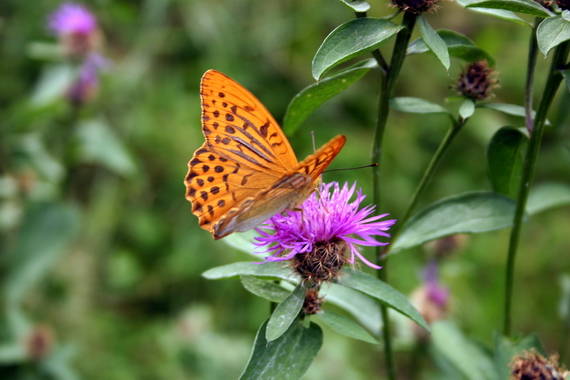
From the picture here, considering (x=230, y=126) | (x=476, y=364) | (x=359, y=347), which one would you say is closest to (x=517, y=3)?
(x=230, y=126)

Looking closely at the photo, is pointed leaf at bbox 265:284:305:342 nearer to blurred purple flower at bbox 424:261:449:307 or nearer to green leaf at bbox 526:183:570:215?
green leaf at bbox 526:183:570:215

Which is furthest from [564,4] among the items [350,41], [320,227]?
[320,227]

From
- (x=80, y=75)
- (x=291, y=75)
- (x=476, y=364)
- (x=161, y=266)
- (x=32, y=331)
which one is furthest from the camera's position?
(x=291, y=75)

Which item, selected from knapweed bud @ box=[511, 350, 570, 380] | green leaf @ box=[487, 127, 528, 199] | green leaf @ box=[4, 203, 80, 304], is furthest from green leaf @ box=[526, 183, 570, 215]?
green leaf @ box=[4, 203, 80, 304]

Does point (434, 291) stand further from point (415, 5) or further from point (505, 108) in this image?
point (415, 5)

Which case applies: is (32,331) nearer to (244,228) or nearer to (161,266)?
(161,266)

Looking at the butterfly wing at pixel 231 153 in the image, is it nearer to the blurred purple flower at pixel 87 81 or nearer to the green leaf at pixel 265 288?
the green leaf at pixel 265 288
